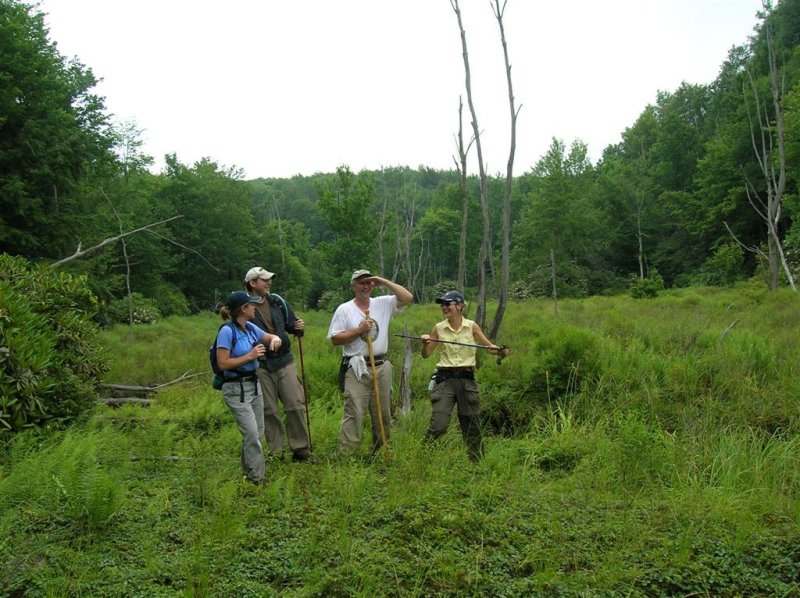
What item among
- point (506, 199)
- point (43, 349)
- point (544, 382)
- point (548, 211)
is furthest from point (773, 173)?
point (43, 349)

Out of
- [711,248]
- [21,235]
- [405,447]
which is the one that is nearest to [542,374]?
[405,447]

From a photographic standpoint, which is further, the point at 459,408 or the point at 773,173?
the point at 773,173

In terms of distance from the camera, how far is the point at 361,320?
6.27 m

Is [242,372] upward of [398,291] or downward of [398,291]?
downward

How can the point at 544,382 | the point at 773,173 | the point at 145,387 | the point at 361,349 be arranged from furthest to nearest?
1. the point at 773,173
2. the point at 145,387
3. the point at 544,382
4. the point at 361,349

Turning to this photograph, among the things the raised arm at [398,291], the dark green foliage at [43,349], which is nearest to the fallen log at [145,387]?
the dark green foliage at [43,349]

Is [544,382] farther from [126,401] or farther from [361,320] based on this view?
[126,401]

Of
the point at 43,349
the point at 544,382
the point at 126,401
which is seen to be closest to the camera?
the point at 43,349

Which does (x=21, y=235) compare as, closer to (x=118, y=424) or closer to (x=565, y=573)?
(x=118, y=424)

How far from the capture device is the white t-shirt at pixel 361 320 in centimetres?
622

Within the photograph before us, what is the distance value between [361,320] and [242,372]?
1303 mm

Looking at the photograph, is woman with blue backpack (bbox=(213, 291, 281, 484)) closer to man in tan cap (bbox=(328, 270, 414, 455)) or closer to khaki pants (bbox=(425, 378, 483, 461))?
man in tan cap (bbox=(328, 270, 414, 455))

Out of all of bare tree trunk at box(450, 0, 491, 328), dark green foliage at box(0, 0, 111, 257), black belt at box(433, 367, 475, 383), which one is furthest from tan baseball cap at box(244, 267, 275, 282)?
dark green foliage at box(0, 0, 111, 257)

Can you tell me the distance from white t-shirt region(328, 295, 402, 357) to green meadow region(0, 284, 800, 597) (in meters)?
0.89
